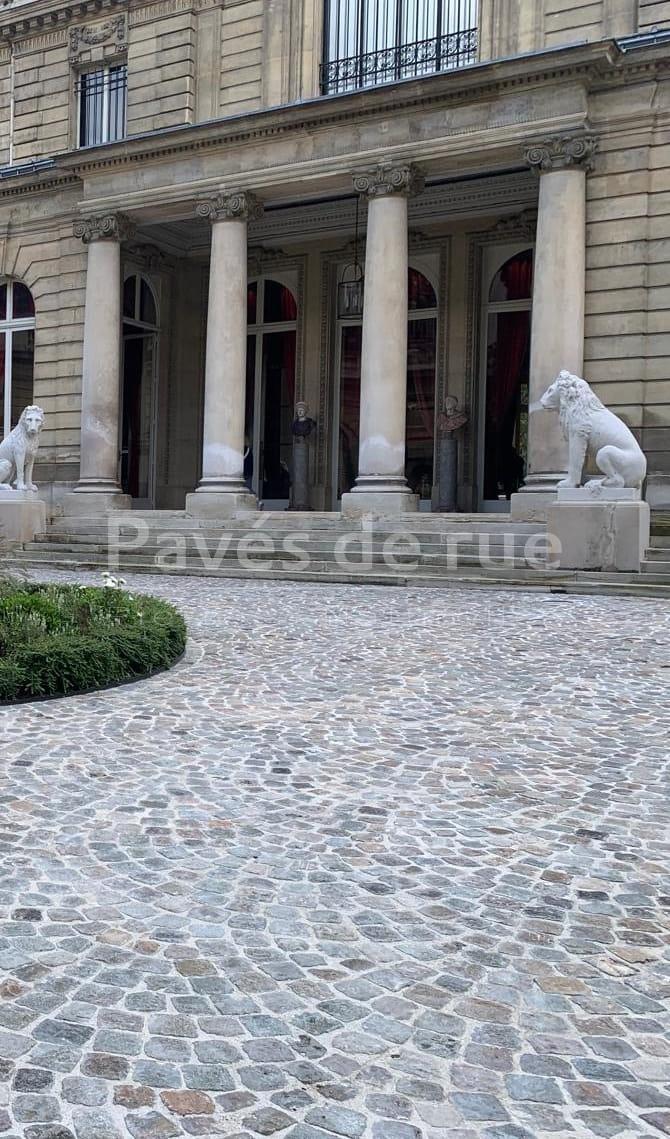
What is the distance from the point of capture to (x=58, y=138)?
26234 millimetres

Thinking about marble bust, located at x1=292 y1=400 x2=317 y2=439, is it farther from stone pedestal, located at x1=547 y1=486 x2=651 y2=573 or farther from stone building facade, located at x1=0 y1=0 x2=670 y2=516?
stone pedestal, located at x1=547 y1=486 x2=651 y2=573

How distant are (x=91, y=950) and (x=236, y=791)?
1695 mm

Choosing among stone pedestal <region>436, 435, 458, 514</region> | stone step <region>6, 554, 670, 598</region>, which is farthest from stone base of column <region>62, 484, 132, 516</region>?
stone pedestal <region>436, 435, 458, 514</region>

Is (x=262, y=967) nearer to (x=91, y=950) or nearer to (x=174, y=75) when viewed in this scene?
(x=91, y=950)

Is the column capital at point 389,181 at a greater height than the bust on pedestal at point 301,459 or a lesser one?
greater

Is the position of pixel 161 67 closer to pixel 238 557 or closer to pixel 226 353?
pixel 226 353

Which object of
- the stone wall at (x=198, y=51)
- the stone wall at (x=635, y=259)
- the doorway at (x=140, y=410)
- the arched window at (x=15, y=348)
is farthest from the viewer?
the doorway at (x=140, y=410)

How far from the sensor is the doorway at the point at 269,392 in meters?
26.8

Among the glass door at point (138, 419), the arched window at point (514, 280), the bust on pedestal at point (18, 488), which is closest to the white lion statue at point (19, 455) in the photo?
the bust on pedestal at point (18, 488)

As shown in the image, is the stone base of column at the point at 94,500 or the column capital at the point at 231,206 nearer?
the column capital at the point at 231,206

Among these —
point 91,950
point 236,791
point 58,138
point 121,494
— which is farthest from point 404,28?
point 91,950

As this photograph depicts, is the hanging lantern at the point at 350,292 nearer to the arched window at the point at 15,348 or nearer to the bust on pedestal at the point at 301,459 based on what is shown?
the bust on pedestal at the point at 301,459

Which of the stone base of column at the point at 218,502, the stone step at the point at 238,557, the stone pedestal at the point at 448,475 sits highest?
the stone pedestal at the point at 448,475

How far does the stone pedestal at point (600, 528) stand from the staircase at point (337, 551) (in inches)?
10.8
